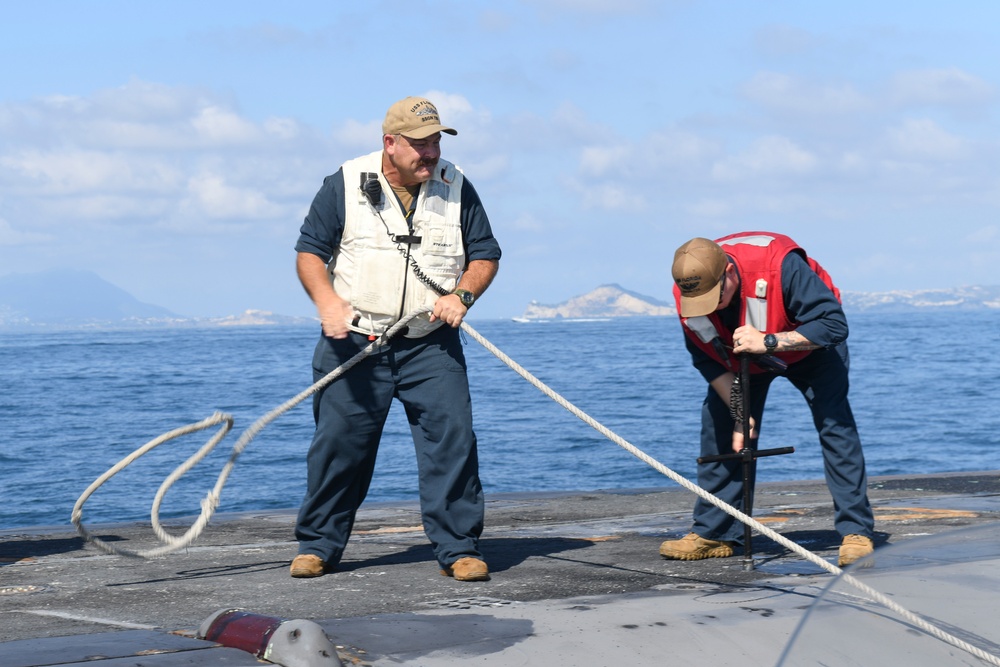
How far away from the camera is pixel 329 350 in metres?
5.34

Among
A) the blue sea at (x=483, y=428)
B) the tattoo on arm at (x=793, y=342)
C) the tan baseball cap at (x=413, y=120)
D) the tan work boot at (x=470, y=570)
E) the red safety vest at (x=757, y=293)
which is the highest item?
the tan baseball cap at (x=413, y=120)

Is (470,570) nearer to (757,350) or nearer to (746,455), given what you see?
(746,455)

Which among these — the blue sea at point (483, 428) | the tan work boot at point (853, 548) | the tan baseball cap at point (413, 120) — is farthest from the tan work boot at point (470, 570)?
the blue sea at point (483, 428)

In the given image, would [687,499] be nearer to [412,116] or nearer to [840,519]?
[840,519]

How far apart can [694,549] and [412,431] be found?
150 cm

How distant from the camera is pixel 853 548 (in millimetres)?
5355

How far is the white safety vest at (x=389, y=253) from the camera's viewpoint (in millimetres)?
5199

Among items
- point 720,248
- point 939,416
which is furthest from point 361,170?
point 939,416

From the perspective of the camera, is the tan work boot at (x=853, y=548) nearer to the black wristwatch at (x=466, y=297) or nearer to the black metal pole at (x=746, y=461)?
the black metal pole at (x=746, y=461)

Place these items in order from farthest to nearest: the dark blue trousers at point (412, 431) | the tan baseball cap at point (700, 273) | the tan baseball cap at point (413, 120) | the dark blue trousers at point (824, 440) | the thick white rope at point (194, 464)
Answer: the dark blue trousers at point (824, 440) < the dark blue trousers at point (412, 431) < the thick white rope at point (194, 464) < the tan baseball cap at point (413, 120) < the tan baseball cap at point (700, 273)

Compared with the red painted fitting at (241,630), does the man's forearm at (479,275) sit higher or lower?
higher

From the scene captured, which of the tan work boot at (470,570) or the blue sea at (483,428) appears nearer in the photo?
the tan work boot at (470,570)

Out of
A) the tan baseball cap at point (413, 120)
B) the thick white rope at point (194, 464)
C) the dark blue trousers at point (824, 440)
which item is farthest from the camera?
the dark blue trousers at point (824, 440)

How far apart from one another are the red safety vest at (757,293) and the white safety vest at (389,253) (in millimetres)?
1105
